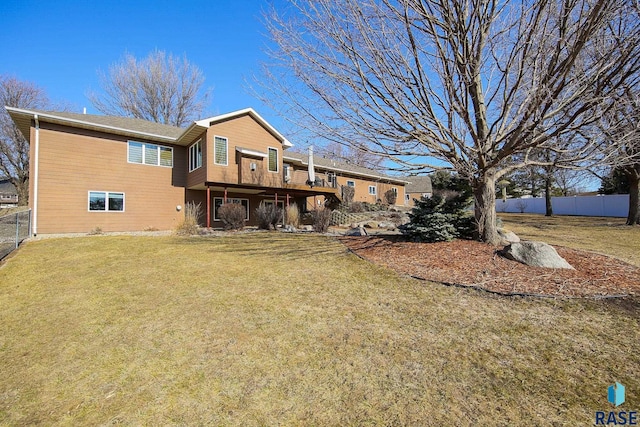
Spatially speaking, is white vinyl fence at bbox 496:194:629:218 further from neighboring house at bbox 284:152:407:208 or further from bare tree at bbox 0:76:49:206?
bare tree at bbox 0:76:49:206

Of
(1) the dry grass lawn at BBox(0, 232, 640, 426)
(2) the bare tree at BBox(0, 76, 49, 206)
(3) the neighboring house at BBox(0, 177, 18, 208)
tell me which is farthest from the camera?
(3) the neighboring house at BBox(0, 177, 18, 208)

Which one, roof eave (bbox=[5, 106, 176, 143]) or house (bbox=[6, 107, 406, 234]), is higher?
roof eave (bbox=[5, 106, 176, 143])

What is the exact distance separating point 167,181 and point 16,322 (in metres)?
12.4

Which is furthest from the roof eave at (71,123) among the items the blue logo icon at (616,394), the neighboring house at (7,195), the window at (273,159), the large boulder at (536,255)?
the neighboring house at (7,195)

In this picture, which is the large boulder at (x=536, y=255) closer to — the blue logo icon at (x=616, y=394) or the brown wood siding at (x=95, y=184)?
the blue logo icon at (x=616, y=394)

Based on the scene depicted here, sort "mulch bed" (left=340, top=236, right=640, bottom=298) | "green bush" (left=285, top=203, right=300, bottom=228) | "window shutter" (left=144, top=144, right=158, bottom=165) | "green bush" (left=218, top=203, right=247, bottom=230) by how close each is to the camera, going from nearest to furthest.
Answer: "mulch bed" (left=340, top=236, right=640, bottom=298) → "green bush" (left=218, top=203, right=247, bottom=230) → "green bush" (left=285, top=203, right=300, bottom=228) → "window shutter" (left=144, top=144, right=158, bottom=165)

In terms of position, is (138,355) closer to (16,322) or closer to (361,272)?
(16,322)

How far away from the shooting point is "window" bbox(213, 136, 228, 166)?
14.0 m

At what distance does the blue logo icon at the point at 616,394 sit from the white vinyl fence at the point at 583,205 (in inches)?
990

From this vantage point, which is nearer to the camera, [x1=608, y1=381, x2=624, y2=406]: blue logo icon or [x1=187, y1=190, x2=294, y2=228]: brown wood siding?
[x1=608, y1=381, x2=624, y2=406]: blue logo icon

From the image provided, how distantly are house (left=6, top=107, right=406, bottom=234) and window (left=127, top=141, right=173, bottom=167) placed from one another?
0.14 feet

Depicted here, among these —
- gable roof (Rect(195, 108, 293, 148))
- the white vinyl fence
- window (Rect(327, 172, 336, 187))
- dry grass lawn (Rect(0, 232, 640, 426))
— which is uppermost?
gable roof (Rect(195, 108, 293, 148))

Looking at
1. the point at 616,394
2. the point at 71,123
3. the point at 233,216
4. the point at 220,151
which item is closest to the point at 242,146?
the point at 220,151

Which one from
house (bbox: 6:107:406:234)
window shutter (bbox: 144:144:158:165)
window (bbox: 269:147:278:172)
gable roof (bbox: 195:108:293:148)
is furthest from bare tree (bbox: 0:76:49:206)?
window (bbox: 269:147:278:172)
